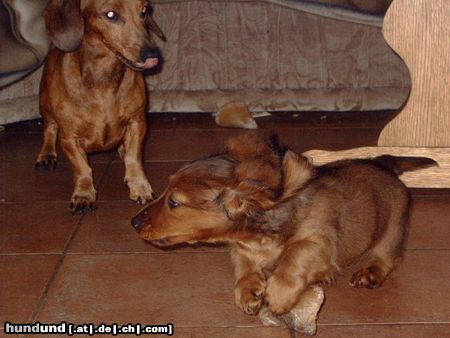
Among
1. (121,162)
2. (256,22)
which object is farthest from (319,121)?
(121,162)

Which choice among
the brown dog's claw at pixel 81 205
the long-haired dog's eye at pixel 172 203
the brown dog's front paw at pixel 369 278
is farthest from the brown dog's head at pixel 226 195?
the brown dog's claw at pixel 81 205

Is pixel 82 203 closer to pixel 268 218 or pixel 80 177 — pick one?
pixel 80 177

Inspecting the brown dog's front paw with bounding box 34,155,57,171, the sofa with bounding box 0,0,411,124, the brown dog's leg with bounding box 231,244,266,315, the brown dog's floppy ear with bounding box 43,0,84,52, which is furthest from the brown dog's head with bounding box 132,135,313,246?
the sofa with bounding box 0,0,411,124

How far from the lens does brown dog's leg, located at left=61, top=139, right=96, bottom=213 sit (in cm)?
271

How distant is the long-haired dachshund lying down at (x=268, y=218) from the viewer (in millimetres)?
1862

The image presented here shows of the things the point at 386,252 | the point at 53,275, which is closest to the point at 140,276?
the point at 53,275

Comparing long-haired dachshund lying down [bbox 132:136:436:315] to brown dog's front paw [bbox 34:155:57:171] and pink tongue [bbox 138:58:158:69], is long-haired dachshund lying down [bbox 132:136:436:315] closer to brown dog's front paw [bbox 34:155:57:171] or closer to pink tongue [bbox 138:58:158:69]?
pink tongue [bbox 138:58:158:69]

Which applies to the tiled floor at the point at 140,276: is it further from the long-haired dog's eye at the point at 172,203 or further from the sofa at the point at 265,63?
the sofa at the point at 265,63

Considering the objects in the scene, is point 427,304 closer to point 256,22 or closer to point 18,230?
point 18,230

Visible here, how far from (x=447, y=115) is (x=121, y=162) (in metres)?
1.41

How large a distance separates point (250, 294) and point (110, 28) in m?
1.22

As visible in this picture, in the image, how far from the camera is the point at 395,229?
217 centimetres

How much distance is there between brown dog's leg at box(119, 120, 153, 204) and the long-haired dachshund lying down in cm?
79

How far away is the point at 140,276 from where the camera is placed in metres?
2.17
